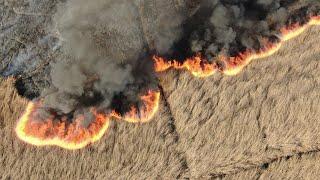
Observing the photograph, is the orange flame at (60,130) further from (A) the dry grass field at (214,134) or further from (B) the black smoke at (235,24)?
(B) the black smoke at (235,24)

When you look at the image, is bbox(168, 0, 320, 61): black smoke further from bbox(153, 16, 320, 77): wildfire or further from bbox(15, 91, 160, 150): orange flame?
bbox(15, 91, 160, 150): orange flame

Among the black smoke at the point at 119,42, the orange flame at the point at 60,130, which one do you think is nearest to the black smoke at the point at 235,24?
the black smoke at the point at 119,42

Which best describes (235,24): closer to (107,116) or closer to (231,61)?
(231,61)

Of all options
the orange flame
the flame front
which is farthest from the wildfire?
the orange flame

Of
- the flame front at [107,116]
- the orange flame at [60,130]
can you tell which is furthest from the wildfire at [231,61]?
the orange flame at [60,130]

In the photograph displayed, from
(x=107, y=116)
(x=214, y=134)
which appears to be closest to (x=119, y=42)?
(x=107, y=116)

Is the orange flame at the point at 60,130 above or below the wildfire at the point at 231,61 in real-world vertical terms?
below

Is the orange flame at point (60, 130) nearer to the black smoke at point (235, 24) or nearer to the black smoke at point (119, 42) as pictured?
the black smoke at point (119, 42)
